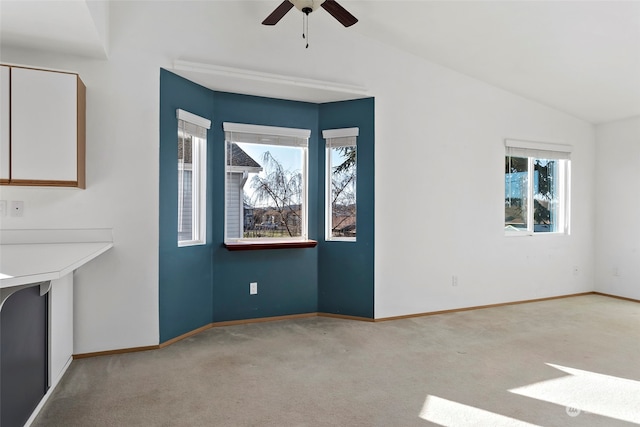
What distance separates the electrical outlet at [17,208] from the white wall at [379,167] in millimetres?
38

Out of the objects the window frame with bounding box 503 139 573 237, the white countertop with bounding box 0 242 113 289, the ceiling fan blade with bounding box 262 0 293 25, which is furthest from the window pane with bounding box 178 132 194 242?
Answer: the window frame with bounding box 503 139 573 237

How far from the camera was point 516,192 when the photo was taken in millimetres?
4723

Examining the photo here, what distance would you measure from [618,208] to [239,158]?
496 centimetres

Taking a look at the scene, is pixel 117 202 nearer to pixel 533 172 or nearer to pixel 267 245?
pixel 267 245

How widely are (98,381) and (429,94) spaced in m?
3.99

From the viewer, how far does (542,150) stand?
15.7 feet

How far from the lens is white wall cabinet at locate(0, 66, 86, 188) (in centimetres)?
240

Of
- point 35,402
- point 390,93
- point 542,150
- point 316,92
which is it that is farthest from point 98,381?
point 542,150

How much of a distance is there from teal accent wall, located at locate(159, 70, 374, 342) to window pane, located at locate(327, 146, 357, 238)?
100 millimetres

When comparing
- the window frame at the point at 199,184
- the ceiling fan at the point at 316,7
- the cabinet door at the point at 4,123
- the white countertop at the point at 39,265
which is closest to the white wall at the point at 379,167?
the window frame at the point at 199,184

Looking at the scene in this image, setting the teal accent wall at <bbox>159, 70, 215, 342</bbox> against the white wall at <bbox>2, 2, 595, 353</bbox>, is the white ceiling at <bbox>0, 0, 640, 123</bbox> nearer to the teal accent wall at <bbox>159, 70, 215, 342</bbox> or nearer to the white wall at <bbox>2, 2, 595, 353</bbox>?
the white wall at <bbox>2, 2, 595, 353</bbox>

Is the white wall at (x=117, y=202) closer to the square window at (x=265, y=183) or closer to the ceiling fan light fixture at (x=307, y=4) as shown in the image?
the square window at (x=265, y=183)

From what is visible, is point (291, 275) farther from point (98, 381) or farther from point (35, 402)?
point (35, 402)

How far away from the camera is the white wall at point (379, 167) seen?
9.39 feet
